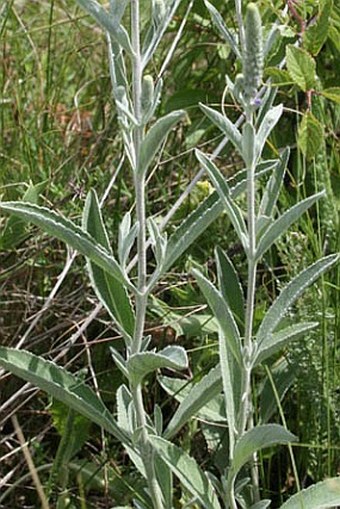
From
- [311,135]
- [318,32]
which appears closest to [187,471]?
[311,135]

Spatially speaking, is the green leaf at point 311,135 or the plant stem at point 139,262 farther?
the green leaf at point 311,135

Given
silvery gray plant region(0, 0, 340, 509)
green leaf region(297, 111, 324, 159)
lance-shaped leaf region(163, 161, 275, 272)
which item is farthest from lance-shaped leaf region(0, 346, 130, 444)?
green leaf region(297, 111, 324, 159)

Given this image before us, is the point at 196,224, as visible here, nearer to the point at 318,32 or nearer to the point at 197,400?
the point at 197,400

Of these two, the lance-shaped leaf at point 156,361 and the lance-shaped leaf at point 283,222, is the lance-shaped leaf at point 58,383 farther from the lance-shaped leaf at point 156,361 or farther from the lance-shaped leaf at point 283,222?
the lance-shaped leaf at point 283,222

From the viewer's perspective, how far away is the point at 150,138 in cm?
119

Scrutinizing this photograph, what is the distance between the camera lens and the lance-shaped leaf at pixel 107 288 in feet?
4.53

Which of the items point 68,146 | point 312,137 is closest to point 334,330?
point 312,137

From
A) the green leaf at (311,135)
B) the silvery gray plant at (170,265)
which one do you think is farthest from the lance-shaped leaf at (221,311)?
the green leaf at (311,135)

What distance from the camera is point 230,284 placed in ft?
4.92

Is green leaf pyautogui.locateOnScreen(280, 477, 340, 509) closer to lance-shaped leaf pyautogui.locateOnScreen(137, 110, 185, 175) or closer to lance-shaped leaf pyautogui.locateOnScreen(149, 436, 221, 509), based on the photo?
lance-shaped leaf pyautogui.locateOnScreen(149, 436, 221, 509)

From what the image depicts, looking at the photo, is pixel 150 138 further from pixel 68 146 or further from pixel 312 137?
pixel 68 146

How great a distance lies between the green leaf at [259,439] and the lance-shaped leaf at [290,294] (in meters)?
0.13

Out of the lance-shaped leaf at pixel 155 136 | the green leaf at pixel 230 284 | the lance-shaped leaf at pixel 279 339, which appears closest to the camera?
the lance-shaped leaf at pixel 155 136

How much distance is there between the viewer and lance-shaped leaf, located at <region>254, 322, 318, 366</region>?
49.5 inches
